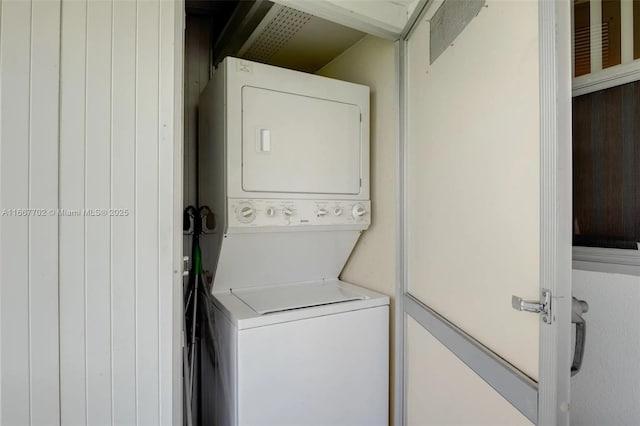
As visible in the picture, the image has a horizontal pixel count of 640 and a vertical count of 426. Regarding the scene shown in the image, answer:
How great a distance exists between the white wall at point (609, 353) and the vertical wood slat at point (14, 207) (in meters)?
2.33

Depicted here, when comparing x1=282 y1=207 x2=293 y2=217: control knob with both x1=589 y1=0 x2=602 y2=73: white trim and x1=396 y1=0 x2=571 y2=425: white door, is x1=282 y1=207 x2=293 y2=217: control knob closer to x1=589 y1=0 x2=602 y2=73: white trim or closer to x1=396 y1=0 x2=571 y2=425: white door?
x1=396 y1=0 x2=571 y2=425: white door

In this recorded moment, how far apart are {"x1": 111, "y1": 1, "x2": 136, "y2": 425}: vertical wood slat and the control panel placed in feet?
2.16

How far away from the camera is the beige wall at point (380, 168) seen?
6.91 ft

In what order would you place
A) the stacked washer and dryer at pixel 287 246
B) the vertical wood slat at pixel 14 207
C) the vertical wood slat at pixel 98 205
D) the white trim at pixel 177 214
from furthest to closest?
the stacked washer and dryer at pixel 287 246, the white trim at pixel 177 214, the vertical wood slat at pixel 98 205, the vertical wood slat at pixel 14 207

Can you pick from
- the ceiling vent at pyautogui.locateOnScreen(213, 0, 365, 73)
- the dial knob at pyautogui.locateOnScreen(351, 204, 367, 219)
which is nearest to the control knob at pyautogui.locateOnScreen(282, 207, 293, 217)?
the dial knob at pyautogui.locateOnScreen(351, 204, 367, 219)

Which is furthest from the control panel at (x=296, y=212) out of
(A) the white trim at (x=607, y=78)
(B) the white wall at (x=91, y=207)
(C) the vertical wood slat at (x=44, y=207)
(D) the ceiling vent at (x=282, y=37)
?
(A) the white trim at (x=607, y=78)

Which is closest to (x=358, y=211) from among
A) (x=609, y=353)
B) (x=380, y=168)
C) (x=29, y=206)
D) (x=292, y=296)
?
(x=380, y=168)

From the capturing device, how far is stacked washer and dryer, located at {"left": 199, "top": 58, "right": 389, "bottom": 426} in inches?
68.9

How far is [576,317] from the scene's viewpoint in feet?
4.09

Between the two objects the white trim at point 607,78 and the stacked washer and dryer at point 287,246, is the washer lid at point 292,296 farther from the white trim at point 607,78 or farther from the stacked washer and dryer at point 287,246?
the white trim at point 607,78

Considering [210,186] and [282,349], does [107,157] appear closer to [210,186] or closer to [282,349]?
[210,186]

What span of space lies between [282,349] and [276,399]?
262 millimetres

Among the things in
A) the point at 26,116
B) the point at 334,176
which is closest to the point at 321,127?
the point at 334,176

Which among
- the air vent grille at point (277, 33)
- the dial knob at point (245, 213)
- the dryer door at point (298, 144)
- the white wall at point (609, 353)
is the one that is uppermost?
the air vent grille at point (277, 33)
